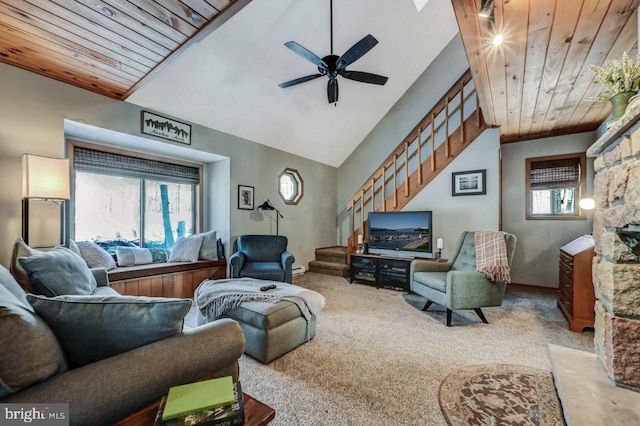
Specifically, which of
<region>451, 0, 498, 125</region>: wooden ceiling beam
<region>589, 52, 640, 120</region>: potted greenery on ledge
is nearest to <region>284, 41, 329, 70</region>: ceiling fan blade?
<region>451, 0, 498, 125</region>: wooden ceiling beam

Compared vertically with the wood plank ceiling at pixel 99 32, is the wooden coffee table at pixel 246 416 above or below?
below

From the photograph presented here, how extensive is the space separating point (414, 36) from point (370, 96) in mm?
1134

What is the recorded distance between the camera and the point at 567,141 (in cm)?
423

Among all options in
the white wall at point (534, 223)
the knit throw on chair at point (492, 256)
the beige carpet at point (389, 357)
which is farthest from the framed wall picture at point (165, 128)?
the white wall at point (534, 223)

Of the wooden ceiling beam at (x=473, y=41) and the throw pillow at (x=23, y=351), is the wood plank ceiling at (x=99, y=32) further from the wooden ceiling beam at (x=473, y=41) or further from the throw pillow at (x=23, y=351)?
the throw pillow at (x=23, y=351)

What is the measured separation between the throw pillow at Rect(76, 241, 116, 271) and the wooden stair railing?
12.3 ft

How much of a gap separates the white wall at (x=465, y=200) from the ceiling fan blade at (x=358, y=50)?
2.63 m

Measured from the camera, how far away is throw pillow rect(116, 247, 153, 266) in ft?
11.4

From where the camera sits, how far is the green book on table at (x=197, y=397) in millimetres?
793

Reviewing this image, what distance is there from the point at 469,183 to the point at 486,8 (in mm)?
3098

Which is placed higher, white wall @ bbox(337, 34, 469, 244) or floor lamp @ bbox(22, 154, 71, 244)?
white wall @ bbox(337, 34, 469, 244)

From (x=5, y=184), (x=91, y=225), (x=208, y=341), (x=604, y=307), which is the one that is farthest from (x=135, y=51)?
(x=604, y=307)

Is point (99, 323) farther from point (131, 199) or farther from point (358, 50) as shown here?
point (131, 199)

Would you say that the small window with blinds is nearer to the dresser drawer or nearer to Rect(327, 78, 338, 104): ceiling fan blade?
the dresser drawer
